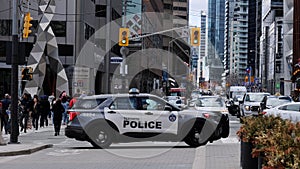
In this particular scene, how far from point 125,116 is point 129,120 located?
170 mm

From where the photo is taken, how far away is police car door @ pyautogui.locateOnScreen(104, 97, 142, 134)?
16.7 meters

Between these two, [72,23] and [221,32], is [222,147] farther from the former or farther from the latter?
A: [221,32]

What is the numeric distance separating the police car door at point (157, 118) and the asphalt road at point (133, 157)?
605 millimetres

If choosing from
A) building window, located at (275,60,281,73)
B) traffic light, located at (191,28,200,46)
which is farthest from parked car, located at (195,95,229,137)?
building window, located at (275,60,281,73)

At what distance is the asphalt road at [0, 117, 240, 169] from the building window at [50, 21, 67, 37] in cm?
3300

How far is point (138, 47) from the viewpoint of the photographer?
222ft

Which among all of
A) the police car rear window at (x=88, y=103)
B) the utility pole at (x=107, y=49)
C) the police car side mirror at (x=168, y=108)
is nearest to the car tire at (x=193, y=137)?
the police car side mirror at (x=168, y=108)

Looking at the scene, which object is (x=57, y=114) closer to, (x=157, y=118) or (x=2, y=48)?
(x=157, y=118)

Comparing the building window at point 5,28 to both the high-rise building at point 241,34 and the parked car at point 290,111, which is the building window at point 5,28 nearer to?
the parked car at point 290,111

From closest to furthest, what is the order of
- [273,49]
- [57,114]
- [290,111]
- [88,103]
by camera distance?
[88,103] → [290,111] → [57,114] → [273,49]

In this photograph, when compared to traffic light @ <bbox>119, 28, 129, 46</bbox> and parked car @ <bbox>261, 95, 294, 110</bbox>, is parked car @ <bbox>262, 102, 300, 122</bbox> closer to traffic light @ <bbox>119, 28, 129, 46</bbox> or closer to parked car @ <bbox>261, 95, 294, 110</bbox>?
parked car @ <bbox>261, 95, 294, 110</bbox>

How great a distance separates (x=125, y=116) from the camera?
54.9 feet

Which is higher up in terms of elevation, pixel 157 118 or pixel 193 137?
pixel 157 118

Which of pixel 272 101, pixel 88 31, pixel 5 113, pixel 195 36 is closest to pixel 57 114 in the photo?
pixel 5 113
